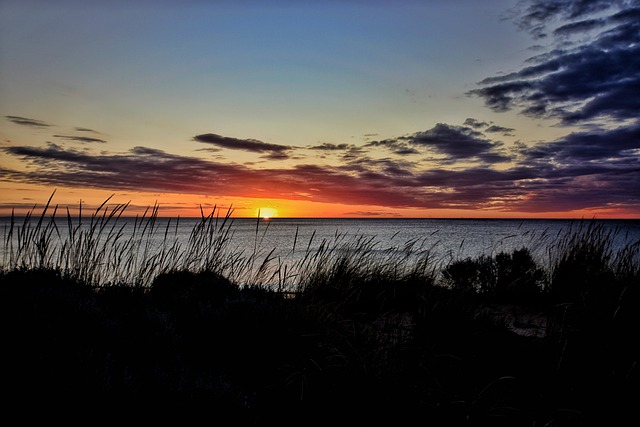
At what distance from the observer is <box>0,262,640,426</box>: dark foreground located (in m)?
2.90

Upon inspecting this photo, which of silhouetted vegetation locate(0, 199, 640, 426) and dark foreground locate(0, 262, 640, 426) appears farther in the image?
silhouetted vegetation locate(0, 199, 640, 426)

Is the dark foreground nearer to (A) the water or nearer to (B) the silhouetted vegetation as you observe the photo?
(B) the silhouetted vegetation

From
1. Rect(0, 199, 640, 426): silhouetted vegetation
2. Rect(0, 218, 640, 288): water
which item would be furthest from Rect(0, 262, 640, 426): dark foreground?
Rect(0, 218, 640, 288): water

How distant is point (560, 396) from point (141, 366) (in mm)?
3976

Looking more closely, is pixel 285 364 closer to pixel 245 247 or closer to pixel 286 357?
pixel 286 357

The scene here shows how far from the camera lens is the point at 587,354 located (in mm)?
4914

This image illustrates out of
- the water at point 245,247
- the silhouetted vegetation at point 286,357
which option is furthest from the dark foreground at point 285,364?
the water at point 245,247

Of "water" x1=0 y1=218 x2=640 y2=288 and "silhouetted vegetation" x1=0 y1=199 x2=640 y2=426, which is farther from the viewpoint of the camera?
"water" x1=0 y1=218 x2=640 y2=288

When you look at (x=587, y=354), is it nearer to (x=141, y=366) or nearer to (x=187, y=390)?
(x=187, y=390)

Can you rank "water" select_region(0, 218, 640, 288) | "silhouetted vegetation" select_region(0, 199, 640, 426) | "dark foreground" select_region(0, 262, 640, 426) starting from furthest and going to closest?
1. "water" select_region(0, 218, 640, 288)
2. "silhouetted vegetation" select_region(0, 199, 640, 426)
3. "dark foreground" select_region(0, 262, 640, 426)

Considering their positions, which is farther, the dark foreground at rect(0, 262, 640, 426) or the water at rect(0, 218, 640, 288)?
the water at rect(0, 218, 640, 288)

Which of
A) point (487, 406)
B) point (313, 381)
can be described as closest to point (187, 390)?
point (313, 381)

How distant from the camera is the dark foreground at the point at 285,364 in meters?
2.90

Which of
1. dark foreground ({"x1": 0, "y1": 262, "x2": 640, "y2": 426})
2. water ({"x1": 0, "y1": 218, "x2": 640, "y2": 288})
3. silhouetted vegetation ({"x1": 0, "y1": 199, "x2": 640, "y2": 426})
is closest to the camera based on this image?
dark foreground ({"x1": 0, "y1": 262, "x2": 640, "y2": 426})
